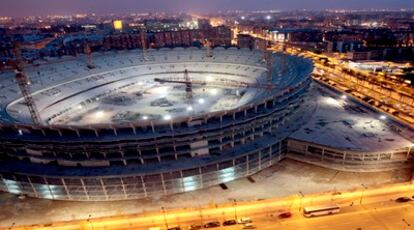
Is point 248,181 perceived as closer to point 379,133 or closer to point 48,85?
point 379,133

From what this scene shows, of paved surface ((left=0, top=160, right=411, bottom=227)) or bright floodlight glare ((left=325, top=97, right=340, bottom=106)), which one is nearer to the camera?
paved surface ((left=0, top=160, right=411, bottom=227))

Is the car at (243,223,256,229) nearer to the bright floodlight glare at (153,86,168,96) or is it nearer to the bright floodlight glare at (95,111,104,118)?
the bright floodlight glare at (95,111,104,118)

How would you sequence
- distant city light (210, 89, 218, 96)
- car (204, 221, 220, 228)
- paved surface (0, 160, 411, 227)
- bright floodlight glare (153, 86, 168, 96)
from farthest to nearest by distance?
bright floodlight glare (153, 86, 168, 96) < distant city light (210, 89, 218, 96) < paved surface (0, 160, 411, 227) < car (204, 221, 220, 228)

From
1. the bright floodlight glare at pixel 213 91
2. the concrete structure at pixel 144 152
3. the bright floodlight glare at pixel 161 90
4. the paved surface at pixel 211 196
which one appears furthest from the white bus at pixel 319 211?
the bright floodlight glare at pixel 161 90

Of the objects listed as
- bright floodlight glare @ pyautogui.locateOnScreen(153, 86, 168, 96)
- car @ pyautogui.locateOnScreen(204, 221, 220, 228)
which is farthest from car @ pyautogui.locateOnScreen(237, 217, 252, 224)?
bright floodlight glare @ pyautogui.locateOnScreen(153, 86, 168, 96)

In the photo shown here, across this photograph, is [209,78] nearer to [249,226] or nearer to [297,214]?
[297,214]

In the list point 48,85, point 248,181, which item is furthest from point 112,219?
point 48,85
